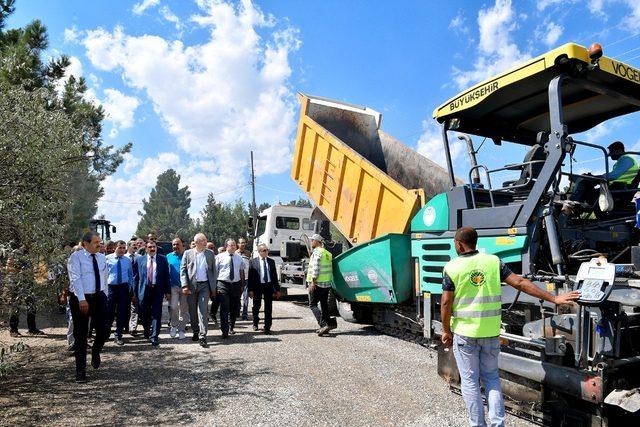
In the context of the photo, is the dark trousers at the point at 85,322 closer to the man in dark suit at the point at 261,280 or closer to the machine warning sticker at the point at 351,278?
the man in dark suit at the point at 261,280

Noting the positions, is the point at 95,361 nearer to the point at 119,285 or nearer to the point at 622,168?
the point at 119,285

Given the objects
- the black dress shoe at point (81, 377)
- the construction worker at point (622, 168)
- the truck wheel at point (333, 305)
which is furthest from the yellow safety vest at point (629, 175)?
the black dress shoe at point (81, 377)

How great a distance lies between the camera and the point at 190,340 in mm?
7637

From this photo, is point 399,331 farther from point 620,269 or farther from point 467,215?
point 620,269

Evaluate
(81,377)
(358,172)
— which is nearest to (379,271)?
(358,172)

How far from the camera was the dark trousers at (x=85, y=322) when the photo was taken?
520 centimetres

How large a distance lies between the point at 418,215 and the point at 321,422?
2.96m

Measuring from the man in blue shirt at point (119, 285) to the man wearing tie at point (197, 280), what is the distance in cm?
92

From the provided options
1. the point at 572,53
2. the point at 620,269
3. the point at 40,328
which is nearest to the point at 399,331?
the point at 620,269

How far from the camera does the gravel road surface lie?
4.11 m

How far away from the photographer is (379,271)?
6.75 metres

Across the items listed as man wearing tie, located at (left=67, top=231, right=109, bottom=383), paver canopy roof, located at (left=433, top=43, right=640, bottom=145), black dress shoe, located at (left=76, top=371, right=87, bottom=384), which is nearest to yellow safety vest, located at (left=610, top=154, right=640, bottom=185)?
paver canopy roof, located at (left=433, top=43, right=640, bottom=145)

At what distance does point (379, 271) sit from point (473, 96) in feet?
9.10

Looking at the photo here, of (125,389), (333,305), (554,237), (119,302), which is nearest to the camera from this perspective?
(554,237)
